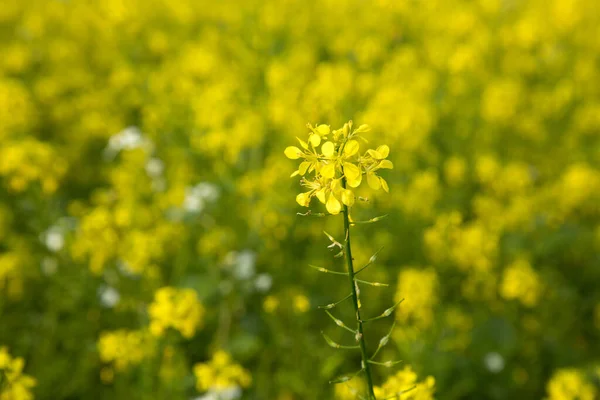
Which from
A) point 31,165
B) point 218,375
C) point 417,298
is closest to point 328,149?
point 218,375

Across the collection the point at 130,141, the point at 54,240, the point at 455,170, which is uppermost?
the point at 130,141

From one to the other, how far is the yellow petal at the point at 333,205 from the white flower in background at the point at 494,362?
1808 mm

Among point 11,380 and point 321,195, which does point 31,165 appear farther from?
point 321,195

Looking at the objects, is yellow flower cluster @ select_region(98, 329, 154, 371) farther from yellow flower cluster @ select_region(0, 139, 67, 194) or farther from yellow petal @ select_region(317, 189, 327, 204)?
yellow petal @ select_region(317, 189, 327, 204)

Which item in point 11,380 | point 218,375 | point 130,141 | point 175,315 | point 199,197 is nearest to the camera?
point 11,380

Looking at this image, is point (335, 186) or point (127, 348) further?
point (127, 348)

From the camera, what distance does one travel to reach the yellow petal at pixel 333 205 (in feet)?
3.64

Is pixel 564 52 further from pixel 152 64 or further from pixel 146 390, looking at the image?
pixel 146 390

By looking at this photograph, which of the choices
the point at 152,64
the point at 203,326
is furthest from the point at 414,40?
the point at 203,326

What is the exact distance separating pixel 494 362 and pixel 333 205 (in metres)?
1.83

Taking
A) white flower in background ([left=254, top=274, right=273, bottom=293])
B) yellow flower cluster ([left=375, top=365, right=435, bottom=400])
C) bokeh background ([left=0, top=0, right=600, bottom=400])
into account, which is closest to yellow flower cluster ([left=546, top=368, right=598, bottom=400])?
bokeh background ([left=0, top=0, right=600, bottom=400])

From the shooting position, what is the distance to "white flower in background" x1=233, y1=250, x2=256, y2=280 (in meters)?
2.83

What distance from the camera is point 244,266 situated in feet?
9.32

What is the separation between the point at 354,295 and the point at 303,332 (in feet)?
4.88
